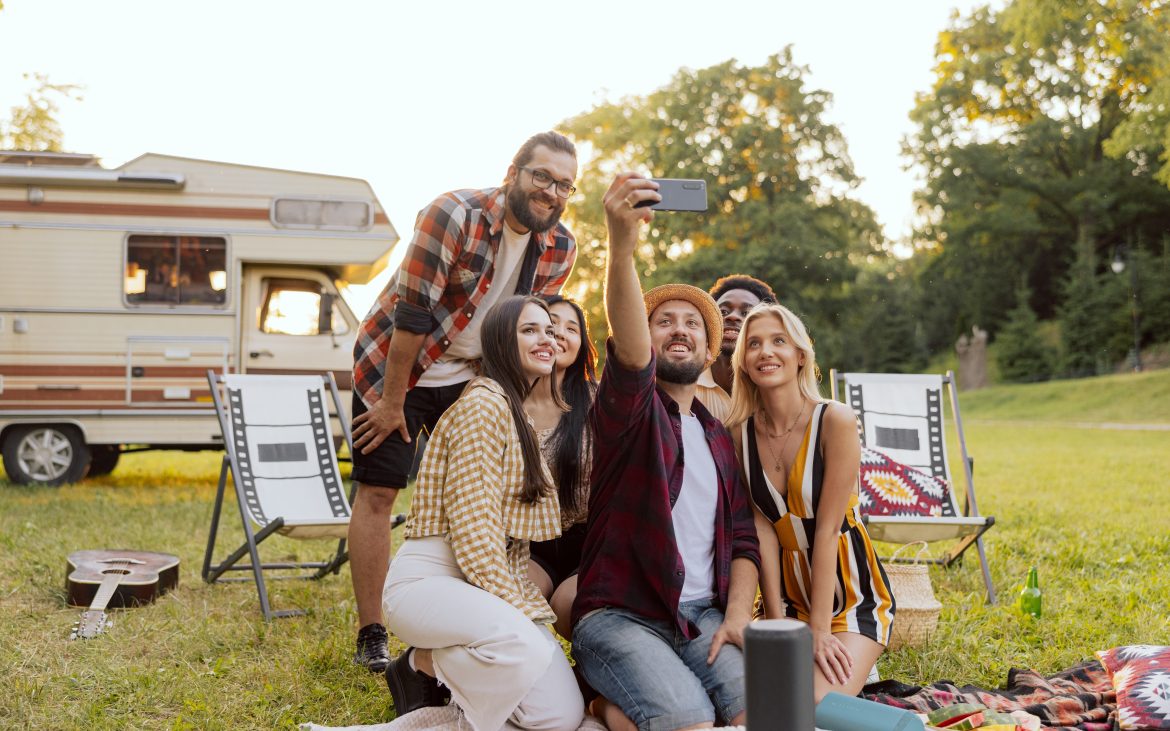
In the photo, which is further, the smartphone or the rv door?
the rv door

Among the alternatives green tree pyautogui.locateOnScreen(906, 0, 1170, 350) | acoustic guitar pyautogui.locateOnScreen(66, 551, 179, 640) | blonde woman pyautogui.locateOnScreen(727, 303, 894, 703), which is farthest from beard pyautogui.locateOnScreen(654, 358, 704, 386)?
green tree pyautogui.locateOnScreen(906, 0, 1170, 350)

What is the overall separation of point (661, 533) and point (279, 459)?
3.33 m

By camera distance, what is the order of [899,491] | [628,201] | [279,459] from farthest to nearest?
[279,459]
[899,491]
[628,201]

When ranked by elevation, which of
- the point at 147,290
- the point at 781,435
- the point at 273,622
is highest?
the point at 147,290

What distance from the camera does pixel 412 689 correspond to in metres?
3.18

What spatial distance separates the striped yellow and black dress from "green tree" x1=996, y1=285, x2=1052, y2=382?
30.2 meters

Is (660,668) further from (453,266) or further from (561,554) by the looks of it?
(453,266)

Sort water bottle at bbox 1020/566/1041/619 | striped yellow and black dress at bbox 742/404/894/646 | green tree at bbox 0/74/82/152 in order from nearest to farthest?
1. striped yellow and black dress at bbox 742/404/894/646
2. water bottle at bbox 1020/566/1041/619
3. green tree at bbox 0/74/82/152

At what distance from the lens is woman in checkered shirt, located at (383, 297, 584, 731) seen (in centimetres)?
281

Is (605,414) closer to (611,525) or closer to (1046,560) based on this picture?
(611,525)

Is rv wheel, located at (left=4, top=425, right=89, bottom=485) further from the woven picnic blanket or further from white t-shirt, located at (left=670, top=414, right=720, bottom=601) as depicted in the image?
the woven picnic blanket

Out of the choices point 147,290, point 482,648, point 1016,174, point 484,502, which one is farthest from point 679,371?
point 1016,174

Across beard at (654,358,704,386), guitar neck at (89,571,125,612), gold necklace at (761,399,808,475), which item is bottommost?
guitar neck at (89,571,125,612)

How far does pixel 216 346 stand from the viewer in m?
9.11
